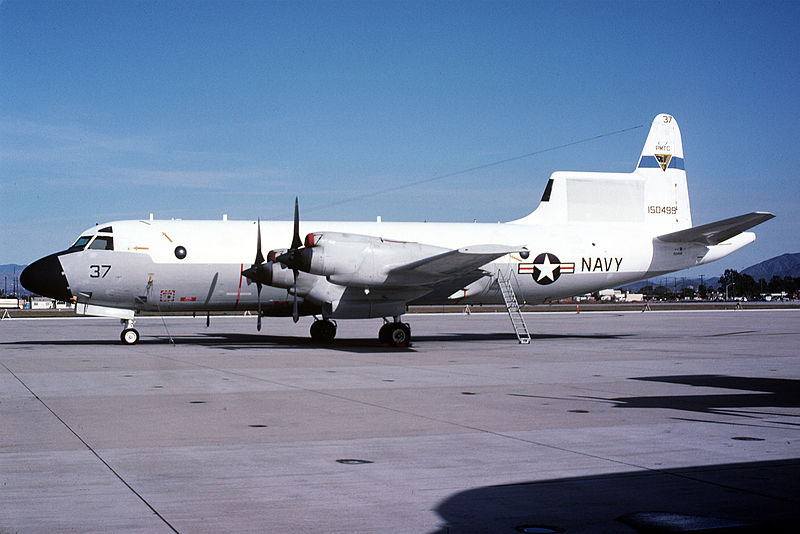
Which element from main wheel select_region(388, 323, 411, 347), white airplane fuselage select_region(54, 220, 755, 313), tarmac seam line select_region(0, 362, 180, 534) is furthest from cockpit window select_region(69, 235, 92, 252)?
tarmac seam line select_region(0, 362, 180, 534)

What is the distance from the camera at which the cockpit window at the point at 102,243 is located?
82.4ft

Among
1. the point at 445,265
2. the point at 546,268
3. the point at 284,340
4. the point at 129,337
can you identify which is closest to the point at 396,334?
the point at 445,265

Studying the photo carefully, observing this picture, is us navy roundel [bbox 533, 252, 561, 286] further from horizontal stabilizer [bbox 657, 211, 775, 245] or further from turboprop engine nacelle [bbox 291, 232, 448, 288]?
turboprop engine nacelle [bbox 291, 232, 448, 288]

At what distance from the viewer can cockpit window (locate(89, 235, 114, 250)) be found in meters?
25.1

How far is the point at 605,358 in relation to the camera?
21.0m

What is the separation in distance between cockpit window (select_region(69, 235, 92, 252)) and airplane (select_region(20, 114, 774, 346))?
0.05 metres

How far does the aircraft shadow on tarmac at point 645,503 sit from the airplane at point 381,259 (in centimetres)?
1555

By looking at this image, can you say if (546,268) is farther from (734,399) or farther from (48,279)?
(48,279)

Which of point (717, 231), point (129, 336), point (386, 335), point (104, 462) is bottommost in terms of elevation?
point (104, 462)

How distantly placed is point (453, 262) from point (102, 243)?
11.0 meters

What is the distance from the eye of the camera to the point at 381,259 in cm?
2408

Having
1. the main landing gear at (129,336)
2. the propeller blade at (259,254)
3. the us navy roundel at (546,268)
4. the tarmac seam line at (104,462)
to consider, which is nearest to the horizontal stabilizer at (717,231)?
the us navy roundel at (546,268)

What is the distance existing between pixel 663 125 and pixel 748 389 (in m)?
19.5

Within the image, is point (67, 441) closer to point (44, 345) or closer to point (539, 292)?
point (44, 345)
